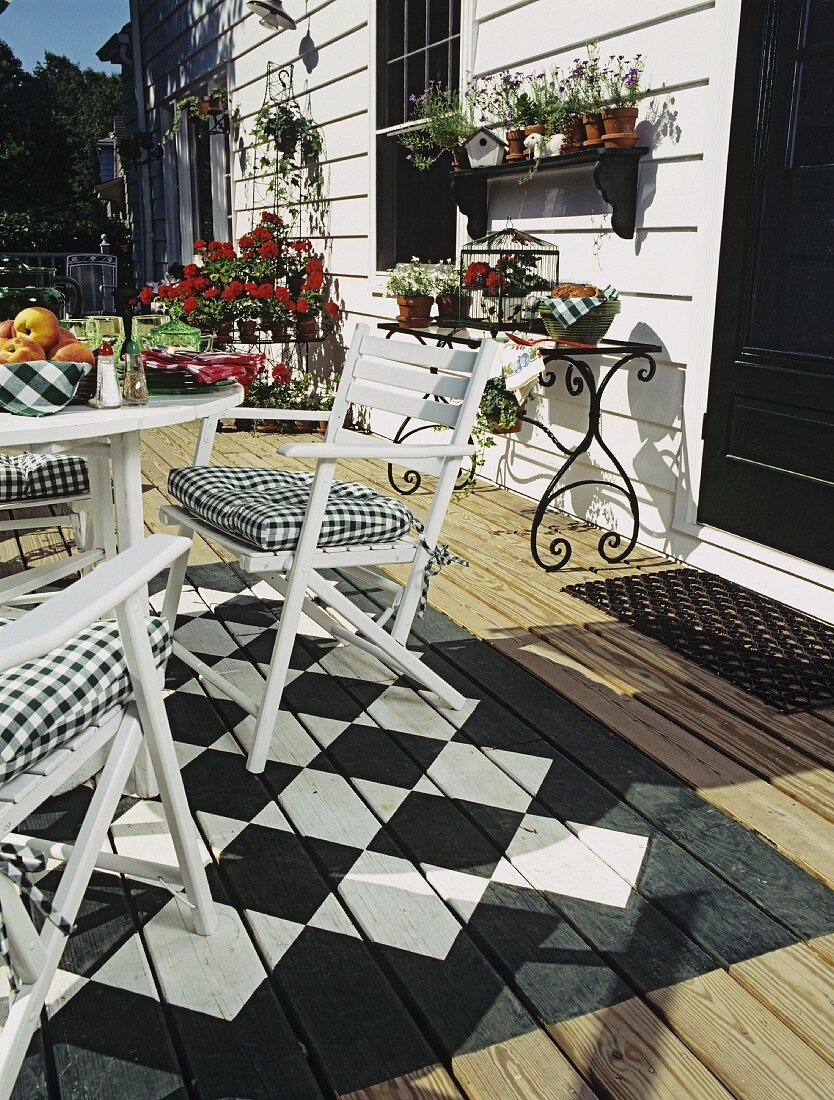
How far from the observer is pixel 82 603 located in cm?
110

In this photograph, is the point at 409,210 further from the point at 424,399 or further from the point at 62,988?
the point at 62,988

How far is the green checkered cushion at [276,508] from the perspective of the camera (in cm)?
207

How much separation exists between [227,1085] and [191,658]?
3.78ft

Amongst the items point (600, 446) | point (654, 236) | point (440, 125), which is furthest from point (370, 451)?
point (440, 125)

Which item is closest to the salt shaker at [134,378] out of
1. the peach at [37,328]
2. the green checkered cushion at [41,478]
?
the peach at [37,328]

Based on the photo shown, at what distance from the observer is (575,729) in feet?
7.48

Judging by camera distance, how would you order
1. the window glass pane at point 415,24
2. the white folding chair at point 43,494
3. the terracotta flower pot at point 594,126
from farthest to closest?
the window glass pane at point 415,24, the terracotta flower pot at point 594,126, the white folding chair at point 43,494

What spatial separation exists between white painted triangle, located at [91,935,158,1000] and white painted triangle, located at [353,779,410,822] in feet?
1.78

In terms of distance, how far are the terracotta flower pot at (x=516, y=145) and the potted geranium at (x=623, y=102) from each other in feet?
1.70

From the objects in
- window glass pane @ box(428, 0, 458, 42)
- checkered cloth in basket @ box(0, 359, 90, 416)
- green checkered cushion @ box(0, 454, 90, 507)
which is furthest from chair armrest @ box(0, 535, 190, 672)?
window glass pane @ box(428, 0, 458, 42)

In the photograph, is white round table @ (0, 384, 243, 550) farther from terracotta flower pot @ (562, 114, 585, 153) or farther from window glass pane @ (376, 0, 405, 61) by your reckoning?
window glass pane @ (376, 0, 405, 61)

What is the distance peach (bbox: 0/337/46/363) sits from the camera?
1755 mm

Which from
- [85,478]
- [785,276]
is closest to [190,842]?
[85,478]

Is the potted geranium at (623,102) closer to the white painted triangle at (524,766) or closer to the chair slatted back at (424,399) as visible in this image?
the chair slatted back at (424,399)
